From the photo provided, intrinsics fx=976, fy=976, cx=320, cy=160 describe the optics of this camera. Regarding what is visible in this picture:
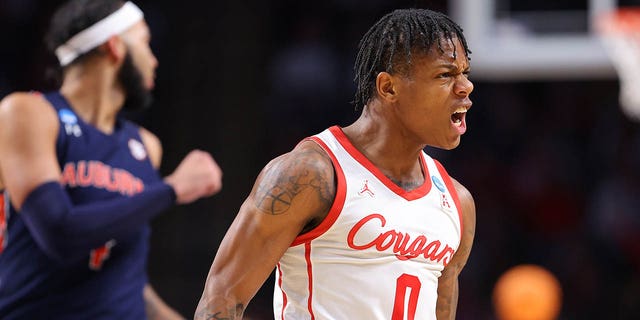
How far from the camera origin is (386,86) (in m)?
3.25

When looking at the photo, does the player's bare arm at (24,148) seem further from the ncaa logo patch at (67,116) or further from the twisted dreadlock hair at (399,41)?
the twisted dreadlock hair at (399,41)

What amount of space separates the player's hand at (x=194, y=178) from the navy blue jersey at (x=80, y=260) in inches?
9.4

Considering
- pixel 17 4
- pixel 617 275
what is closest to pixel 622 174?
pixel 617 275

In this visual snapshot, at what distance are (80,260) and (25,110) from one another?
2.24 ft

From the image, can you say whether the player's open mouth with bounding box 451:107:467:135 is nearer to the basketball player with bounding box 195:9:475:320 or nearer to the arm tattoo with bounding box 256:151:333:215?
the basketball player with bounding box 195:9:475:320

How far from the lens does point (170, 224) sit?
1020 cm

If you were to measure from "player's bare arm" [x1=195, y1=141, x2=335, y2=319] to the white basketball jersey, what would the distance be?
10 centimetres

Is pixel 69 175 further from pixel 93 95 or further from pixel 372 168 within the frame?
pixel 372 168

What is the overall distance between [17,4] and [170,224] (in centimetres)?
314

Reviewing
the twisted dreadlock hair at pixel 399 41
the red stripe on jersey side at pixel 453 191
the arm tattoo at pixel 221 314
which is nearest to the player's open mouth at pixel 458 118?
the twisted dreadlock hair at pixel 399 41

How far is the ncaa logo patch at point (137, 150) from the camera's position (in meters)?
4.63

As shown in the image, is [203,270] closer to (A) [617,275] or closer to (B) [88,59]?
(A) [617,275]

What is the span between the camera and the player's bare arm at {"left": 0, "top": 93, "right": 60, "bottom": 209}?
4.02 meters

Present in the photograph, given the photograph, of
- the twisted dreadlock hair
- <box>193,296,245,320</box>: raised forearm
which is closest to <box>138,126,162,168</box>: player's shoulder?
the twisted dreadlock hair
